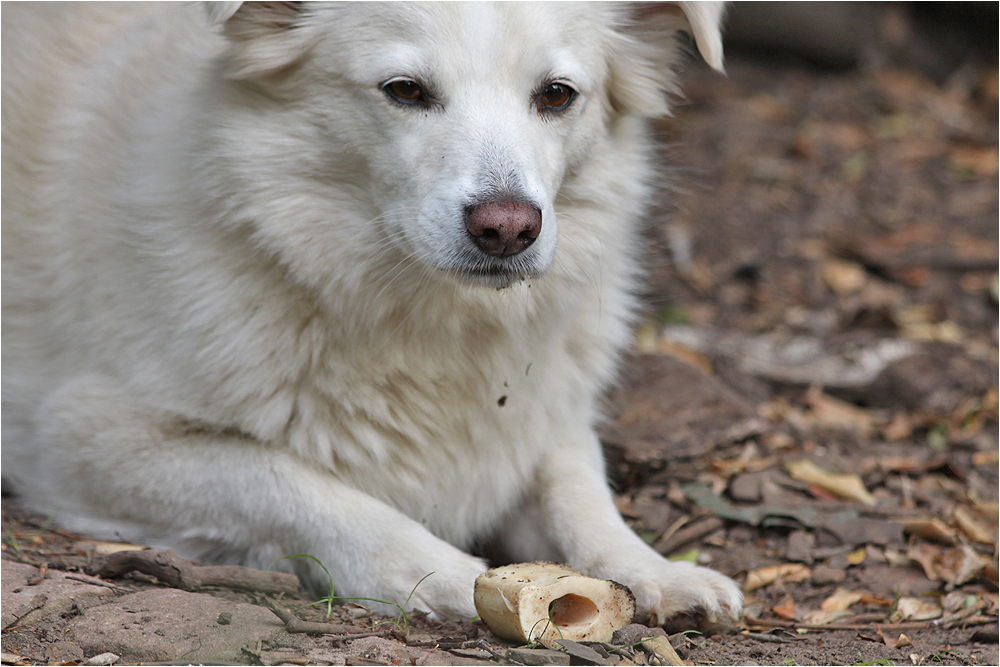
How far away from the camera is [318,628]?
2627 mm

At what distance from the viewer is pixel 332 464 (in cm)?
320

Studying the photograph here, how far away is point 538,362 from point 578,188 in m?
0.62

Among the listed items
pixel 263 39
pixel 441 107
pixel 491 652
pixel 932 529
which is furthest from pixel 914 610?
pixel 263 39

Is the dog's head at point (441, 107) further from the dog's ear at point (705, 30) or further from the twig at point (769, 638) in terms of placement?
the twig at point (769, 638)

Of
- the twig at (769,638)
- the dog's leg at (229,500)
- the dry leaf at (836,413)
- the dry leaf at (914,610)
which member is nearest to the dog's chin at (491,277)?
the dog's leg at (229,500)

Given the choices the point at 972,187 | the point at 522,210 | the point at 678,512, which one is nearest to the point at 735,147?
the point at 972,187

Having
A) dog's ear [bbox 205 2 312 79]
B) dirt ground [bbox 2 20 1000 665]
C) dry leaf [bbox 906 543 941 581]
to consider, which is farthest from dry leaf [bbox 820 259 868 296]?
dog's ear [bbox 205 2 312 79]

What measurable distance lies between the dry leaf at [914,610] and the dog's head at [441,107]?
5.45ft

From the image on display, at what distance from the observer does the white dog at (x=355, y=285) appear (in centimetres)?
289

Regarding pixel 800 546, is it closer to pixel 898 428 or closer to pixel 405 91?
pixel 898 428

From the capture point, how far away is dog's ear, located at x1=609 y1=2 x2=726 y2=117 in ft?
10.9

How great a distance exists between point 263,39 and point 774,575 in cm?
254

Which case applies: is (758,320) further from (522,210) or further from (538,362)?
(522,210)

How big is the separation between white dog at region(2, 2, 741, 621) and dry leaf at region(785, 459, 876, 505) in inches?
43.7
